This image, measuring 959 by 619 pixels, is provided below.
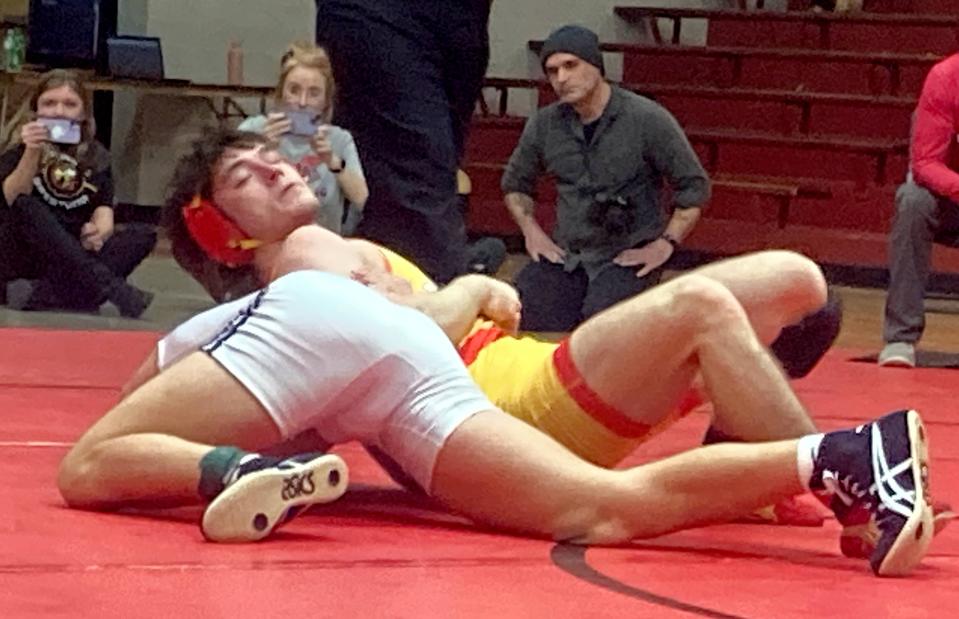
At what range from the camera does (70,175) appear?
566cm

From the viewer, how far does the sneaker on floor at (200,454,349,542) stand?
82.7 inches

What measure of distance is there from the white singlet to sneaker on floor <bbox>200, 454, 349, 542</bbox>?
0.15 m

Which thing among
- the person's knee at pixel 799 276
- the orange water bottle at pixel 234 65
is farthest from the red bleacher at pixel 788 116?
the person's knee at pixel 799 276

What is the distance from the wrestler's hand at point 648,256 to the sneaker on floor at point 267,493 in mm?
3244

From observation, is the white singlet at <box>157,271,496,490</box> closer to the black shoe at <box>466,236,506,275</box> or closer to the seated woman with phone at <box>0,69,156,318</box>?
the seated woman with phone at <box>0,69,156,318</box>

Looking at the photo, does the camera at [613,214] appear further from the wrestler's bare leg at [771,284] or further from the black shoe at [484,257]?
the wrestler's bare leg at [771,284]

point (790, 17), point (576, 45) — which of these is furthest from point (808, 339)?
point (790, 17)

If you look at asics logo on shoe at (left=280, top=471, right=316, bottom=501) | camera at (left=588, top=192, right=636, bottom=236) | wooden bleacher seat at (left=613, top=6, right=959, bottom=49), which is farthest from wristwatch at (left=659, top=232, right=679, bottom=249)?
wooden bleacher seat at (left=613, top=6, right=959, bottom=49)

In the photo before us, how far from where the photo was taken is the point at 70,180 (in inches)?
223

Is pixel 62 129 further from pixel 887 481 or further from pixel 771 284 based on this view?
pixel 887 481

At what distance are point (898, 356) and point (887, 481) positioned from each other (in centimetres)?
302

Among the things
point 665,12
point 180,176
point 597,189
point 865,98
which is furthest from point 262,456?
point 665,12

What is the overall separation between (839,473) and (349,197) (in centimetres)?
334

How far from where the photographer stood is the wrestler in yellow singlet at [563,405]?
2.34 metres
